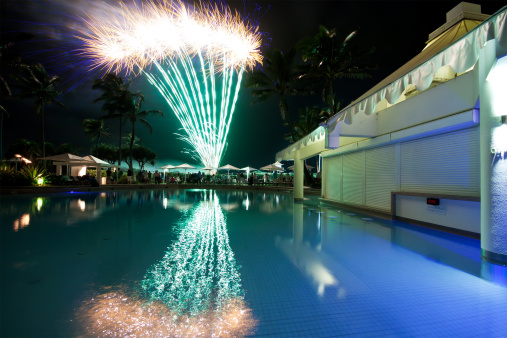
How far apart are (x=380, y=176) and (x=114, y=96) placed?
30.2 m

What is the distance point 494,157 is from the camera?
3549 mm

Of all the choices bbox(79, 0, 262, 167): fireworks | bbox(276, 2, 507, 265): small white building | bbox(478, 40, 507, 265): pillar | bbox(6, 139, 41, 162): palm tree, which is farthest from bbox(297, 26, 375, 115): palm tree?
bbox(6, 139, 41, 162): palm tree

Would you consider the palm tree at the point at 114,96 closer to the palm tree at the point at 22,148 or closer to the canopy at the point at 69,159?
the canopy at the point at 69,159

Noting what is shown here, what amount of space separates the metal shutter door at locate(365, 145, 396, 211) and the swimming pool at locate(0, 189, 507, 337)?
8.75 ft

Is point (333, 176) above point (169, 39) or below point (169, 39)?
below

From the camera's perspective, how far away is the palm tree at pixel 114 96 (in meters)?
29.1

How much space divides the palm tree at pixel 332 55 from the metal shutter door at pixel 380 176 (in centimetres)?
990

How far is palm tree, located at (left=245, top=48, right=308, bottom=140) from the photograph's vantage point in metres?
21.3

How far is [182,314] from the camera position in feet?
7.39

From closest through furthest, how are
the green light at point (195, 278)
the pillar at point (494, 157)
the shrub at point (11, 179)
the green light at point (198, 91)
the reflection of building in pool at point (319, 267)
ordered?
the green light at point (195, 278)
the reflection of building in pool at point (319, 267)
the pillar at point (494, 157)
the shrub at point (11, 179)
the green light at point (198, 91)

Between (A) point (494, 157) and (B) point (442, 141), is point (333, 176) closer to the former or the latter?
(B) point (442, 141)

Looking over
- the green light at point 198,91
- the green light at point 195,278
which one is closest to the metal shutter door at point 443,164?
the green light at point 195,278

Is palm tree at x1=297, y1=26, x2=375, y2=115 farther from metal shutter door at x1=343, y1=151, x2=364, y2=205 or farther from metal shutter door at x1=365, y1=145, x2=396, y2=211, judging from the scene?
metal shutter door at x1=365, y1=145, x2=396, y2=211

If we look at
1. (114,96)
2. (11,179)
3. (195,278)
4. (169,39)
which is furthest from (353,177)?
(114,96)
